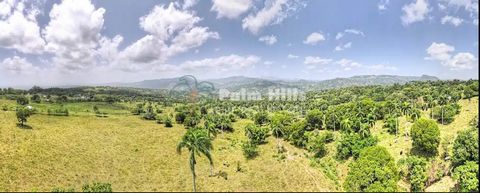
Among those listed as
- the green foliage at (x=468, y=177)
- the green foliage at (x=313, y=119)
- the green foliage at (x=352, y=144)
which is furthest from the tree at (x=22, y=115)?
the green foliage at (x=468, y=177)

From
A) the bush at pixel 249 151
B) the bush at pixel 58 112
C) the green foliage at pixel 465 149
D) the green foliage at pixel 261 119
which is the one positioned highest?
the bush at pixel 58 112

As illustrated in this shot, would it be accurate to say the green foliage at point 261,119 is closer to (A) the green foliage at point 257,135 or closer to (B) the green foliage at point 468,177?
(A) the green foliage at point 257,135

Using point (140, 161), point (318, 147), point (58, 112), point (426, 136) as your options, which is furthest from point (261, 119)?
point (58, 112)

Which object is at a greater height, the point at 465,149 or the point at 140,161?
the point at 465,149

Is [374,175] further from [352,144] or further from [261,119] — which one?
[261,119]

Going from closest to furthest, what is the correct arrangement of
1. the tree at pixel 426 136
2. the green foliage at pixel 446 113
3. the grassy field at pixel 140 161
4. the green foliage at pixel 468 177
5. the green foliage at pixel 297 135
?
the green foliage at pixel 468 177 < the grassy field at pixel 140 161 < the tree at pixel 426 136 < the green foliage at pixel 297 135 < the green foliage at pixel 446 113

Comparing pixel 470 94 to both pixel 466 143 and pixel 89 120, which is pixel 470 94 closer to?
pixel 466 143

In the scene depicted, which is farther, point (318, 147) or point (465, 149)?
point (318, 147)
